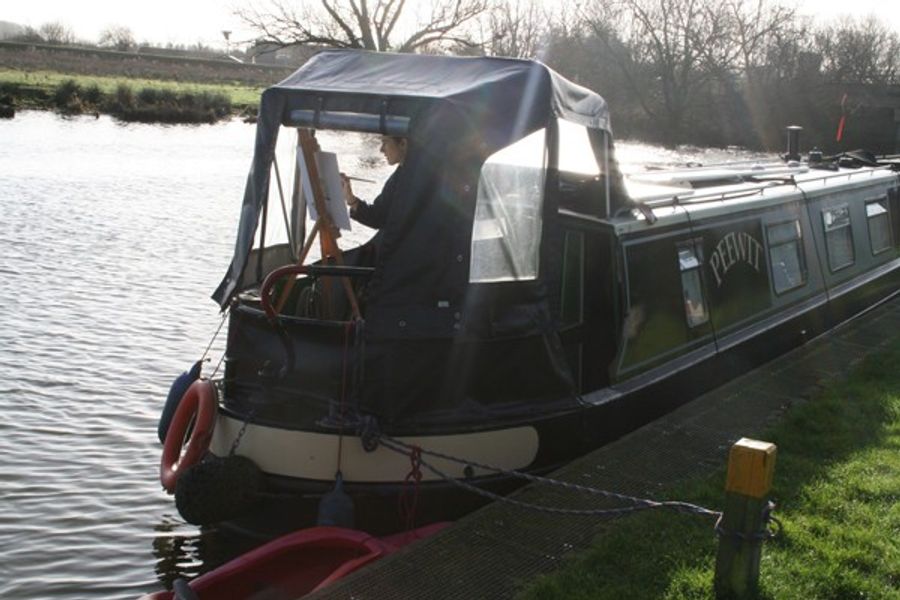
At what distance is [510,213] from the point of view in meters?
6.57

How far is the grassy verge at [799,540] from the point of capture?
16.3 feet

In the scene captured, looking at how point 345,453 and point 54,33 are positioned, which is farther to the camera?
point 54,33

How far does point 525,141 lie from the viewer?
6.64 meters

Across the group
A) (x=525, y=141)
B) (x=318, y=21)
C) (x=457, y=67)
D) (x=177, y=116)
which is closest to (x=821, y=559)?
(x=525, y=141)

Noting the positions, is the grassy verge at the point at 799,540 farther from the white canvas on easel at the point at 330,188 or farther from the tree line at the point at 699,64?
the tree line at the point at 699,64

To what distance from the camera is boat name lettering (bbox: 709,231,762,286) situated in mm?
8594

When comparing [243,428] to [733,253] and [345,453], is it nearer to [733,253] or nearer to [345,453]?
[345,453]

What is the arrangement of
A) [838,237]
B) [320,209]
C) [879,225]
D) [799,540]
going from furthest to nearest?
[879,225]
[838,237]
[320,209]
[799,540]

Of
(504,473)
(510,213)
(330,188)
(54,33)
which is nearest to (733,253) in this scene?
(510,213)

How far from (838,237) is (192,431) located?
776 centimetres

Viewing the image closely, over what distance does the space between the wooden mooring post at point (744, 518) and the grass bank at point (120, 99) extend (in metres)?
38.6

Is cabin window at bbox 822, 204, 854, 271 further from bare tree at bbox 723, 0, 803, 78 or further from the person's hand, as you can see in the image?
bare tree at bbox 723, 0, 803, 78

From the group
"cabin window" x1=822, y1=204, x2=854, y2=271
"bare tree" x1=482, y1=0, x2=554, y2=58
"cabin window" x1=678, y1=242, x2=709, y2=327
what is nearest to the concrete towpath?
"cabin window" x1=678, y1=242, x2=709, y2=327

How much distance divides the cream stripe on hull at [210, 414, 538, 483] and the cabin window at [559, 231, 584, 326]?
3.45 feet
